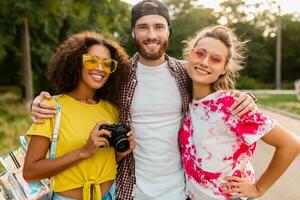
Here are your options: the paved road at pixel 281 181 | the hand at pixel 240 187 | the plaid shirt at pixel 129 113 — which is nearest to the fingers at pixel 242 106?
the hand at pixel 240 187

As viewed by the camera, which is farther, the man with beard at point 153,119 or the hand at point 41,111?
the man with beard at point 153,119

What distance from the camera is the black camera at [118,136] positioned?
2473 mm

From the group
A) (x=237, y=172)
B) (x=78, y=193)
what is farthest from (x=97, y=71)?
(x=237, y=172)

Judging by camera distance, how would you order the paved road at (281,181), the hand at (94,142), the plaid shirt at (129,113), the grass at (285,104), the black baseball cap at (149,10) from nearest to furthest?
1. the hand at (94,142)
2. the plaid shirt at (129,113)
3. the black baseball cap at (149,10)
4. the paved road at (281,181)
5. the grass at (285,104)

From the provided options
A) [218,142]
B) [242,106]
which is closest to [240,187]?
→ [218,142]

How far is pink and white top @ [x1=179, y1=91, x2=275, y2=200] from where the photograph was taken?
2.45 metres

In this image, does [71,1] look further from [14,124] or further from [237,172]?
[237,172]

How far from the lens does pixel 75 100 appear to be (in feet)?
8.80

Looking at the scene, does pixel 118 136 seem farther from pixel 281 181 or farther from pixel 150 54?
pixel 281 181

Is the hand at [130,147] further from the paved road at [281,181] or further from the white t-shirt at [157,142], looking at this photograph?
the paved road at [281,181]

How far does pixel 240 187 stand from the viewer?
2.56 metres

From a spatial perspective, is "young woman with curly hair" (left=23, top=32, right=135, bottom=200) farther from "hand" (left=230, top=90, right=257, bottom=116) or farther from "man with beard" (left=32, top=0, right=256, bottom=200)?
"hand" (left=230, top=90, right=257, bottom=116)

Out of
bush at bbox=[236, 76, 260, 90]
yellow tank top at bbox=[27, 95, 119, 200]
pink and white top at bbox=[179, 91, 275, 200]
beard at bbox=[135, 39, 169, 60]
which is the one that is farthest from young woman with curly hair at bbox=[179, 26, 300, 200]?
bush at bbox=[236, 76, 260, 90]

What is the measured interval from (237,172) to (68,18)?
52.8 feet
